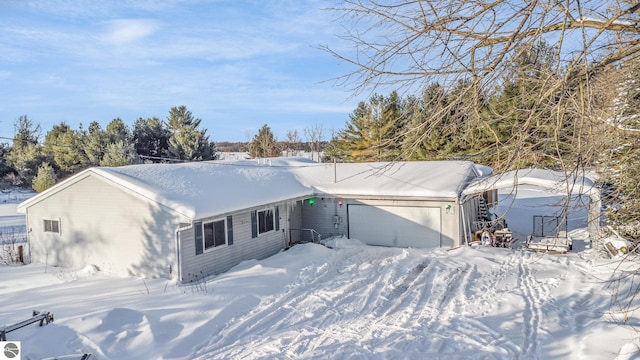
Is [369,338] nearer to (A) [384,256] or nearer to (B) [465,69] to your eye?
(B) [465,69]

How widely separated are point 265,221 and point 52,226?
266 inches

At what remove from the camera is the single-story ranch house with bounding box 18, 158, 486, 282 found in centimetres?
1093

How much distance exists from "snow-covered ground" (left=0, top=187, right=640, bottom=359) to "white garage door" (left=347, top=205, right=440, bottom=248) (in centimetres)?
241

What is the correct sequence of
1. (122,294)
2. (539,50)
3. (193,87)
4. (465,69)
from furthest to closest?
(193,87) → (122,294) → (539,50) → (465,69)

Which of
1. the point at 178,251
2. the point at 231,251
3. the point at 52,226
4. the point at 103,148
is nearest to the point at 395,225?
the point at 231,251

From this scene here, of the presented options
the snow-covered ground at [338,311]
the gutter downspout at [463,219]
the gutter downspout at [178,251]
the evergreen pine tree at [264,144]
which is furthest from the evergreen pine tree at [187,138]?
the gutter downspout at [463,219]

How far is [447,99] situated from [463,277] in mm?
8358

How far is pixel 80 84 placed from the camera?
50.0ft

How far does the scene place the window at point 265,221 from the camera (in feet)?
44.6

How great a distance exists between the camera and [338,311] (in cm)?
816

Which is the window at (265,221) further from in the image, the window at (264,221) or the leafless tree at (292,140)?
the leafless tree at (292,140)

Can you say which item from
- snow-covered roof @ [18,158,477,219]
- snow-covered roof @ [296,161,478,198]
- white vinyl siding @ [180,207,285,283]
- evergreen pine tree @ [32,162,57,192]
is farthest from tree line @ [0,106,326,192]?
white vinyl siding @ [180,207,285,283]

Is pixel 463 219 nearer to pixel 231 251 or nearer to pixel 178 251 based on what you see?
pixel 231 251

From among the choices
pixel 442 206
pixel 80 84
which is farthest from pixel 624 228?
pixel 80 84
